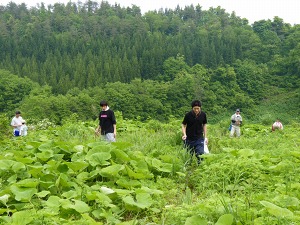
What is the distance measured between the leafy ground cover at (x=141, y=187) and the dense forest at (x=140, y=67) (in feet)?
143

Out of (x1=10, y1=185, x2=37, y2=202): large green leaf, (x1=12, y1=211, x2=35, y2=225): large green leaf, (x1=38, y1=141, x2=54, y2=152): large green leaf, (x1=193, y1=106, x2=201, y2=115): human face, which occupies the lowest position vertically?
(x1=12, y1=211, x2=35, y2=225): large green leaf

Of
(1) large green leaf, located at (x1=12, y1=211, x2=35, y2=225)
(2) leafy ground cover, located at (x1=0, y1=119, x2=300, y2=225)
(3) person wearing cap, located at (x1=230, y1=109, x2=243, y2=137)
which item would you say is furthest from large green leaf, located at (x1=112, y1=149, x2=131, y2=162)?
(3) person wearing cap, located at (x1=230, y1=109, x2=243, y2=137)

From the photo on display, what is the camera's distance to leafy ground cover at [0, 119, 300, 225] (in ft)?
10.7

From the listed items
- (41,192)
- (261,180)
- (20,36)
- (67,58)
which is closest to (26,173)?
(41,192)

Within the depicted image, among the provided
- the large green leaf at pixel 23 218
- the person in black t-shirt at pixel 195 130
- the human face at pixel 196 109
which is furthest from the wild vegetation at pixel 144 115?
the human face at pixel 196 109

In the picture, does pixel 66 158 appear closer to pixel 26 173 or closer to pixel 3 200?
pixel 26 173

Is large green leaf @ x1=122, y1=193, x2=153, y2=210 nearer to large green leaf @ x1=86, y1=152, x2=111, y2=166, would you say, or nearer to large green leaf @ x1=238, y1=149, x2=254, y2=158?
large green leaf @ x1=86, y1=152, x2=111, y2=166

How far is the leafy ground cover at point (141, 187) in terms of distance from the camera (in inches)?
129

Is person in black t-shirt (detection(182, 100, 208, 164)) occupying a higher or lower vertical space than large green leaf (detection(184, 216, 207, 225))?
higher

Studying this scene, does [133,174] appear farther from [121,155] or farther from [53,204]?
[53,204]

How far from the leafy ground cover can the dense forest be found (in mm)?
43619

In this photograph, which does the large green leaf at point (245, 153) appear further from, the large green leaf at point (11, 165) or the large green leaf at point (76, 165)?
the large green leaf at point (11, 165)

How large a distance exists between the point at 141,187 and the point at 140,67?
221 ft

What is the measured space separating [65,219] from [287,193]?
7.33 ft
